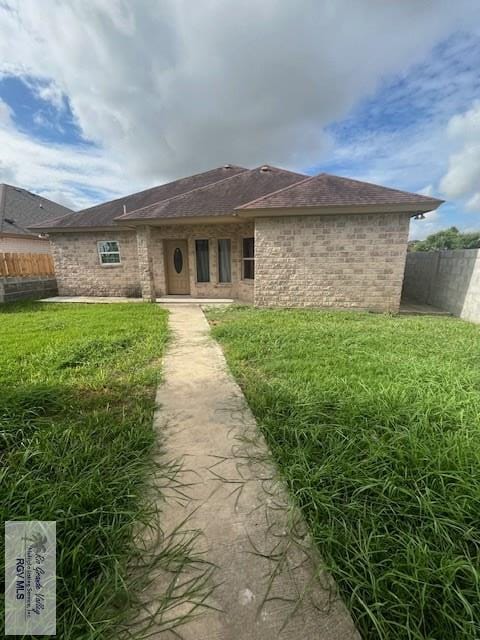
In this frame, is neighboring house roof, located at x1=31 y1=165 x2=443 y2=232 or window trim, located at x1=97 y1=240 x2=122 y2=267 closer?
neighboring house roof, located at x1=31 y1=165 x2=443 y2=232

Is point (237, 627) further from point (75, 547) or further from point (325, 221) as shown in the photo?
point (325, 221)

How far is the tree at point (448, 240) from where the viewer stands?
42.7 metres

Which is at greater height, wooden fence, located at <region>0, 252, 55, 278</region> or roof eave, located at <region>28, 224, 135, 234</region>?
roof eave, located at <region>28, 224, 135, 234</region>

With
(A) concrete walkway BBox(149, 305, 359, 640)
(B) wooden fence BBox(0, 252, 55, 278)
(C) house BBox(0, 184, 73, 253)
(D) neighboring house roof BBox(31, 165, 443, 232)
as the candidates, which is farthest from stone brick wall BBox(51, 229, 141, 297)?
(A) concrete walkway BBox(149, 305, 359, 640)

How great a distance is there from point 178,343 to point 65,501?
363 centimetres

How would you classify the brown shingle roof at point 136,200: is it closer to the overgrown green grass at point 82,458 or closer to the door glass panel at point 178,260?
the door glass panel at point 178,260

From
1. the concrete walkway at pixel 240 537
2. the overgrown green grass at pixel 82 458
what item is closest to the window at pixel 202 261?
the overgrown green grass at pixel 82 458

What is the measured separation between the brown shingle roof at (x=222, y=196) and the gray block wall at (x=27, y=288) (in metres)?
4.73

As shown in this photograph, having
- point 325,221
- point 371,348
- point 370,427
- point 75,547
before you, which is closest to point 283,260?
point 325,221

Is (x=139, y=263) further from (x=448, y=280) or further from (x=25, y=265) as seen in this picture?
(x=448, y=280)

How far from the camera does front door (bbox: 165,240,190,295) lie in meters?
10.8

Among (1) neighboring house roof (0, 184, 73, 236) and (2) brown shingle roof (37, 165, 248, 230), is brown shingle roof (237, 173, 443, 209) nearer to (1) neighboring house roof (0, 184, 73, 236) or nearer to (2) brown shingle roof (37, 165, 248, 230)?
(2) brown shingle roof (37, 165, 248, 230)

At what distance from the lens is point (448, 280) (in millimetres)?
8461

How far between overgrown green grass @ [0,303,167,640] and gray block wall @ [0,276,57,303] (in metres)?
6.69
